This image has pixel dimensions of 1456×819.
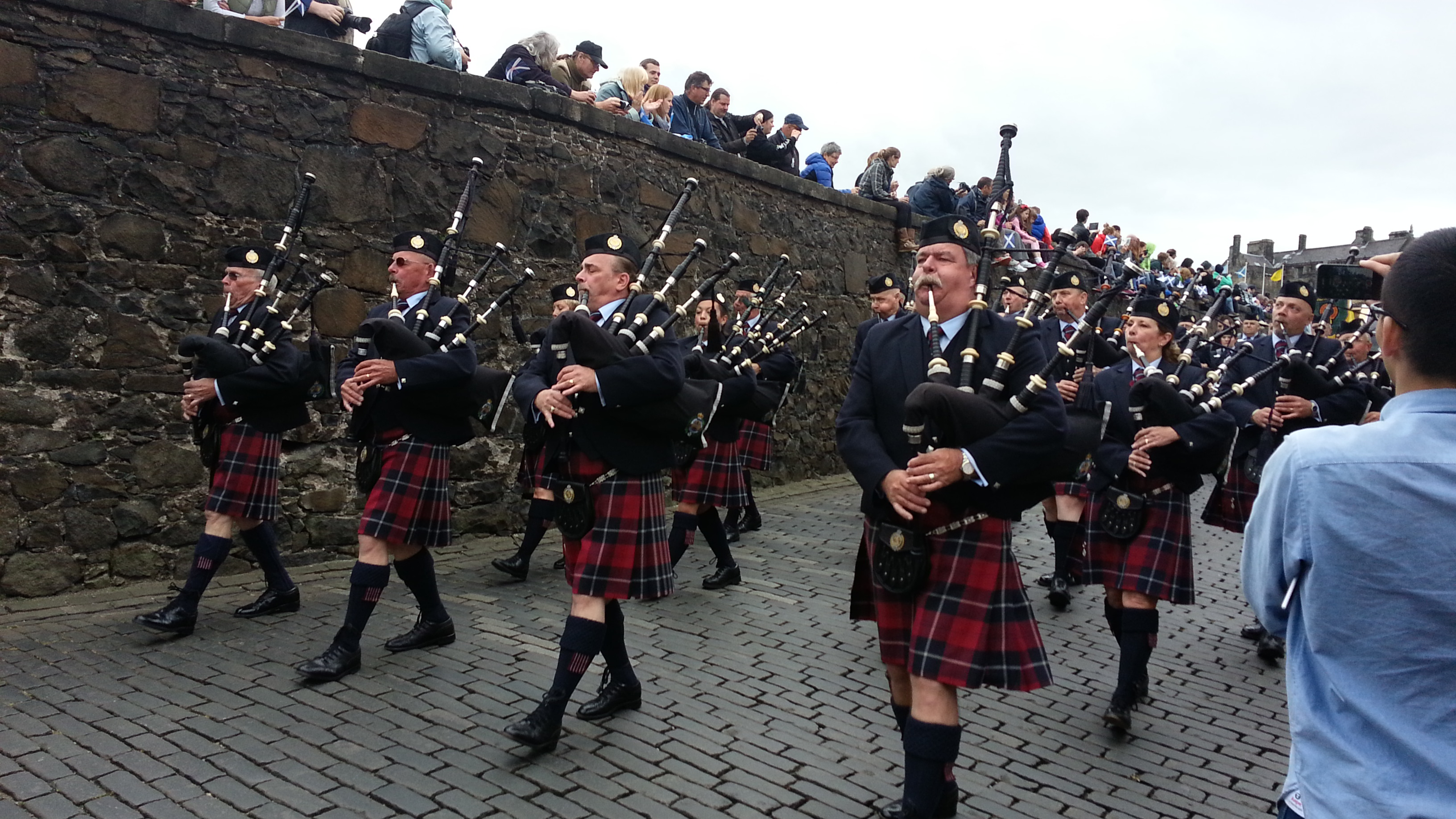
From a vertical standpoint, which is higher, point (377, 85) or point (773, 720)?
point (377, 85)

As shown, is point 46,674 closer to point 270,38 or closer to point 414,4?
point 270,38

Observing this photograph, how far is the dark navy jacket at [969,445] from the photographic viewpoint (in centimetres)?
298

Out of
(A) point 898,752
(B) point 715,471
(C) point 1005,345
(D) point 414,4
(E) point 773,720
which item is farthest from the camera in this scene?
(D) point 414,4

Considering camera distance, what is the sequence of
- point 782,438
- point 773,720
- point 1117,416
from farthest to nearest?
point 782,438
point 1117,416
point 773,720

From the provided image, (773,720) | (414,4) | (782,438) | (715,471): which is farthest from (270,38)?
(782,438)

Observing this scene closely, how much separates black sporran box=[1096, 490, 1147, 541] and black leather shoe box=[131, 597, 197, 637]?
4273 mm

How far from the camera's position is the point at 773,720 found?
410cm

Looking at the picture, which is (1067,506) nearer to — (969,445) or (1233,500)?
(1233,500)

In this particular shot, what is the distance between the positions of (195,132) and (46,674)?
3.26m

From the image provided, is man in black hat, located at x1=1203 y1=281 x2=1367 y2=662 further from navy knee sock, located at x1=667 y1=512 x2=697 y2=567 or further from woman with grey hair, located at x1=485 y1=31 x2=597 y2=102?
woman with grey hair, located at x1=485 y1=31 x2=597 y2=102

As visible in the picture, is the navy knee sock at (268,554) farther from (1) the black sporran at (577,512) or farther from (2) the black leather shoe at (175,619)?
(1) the black sporran at (577,512)

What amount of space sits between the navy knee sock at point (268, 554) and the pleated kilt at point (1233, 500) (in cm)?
539

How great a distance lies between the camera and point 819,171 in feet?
41.8

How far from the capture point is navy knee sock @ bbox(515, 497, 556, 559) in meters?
6.37
